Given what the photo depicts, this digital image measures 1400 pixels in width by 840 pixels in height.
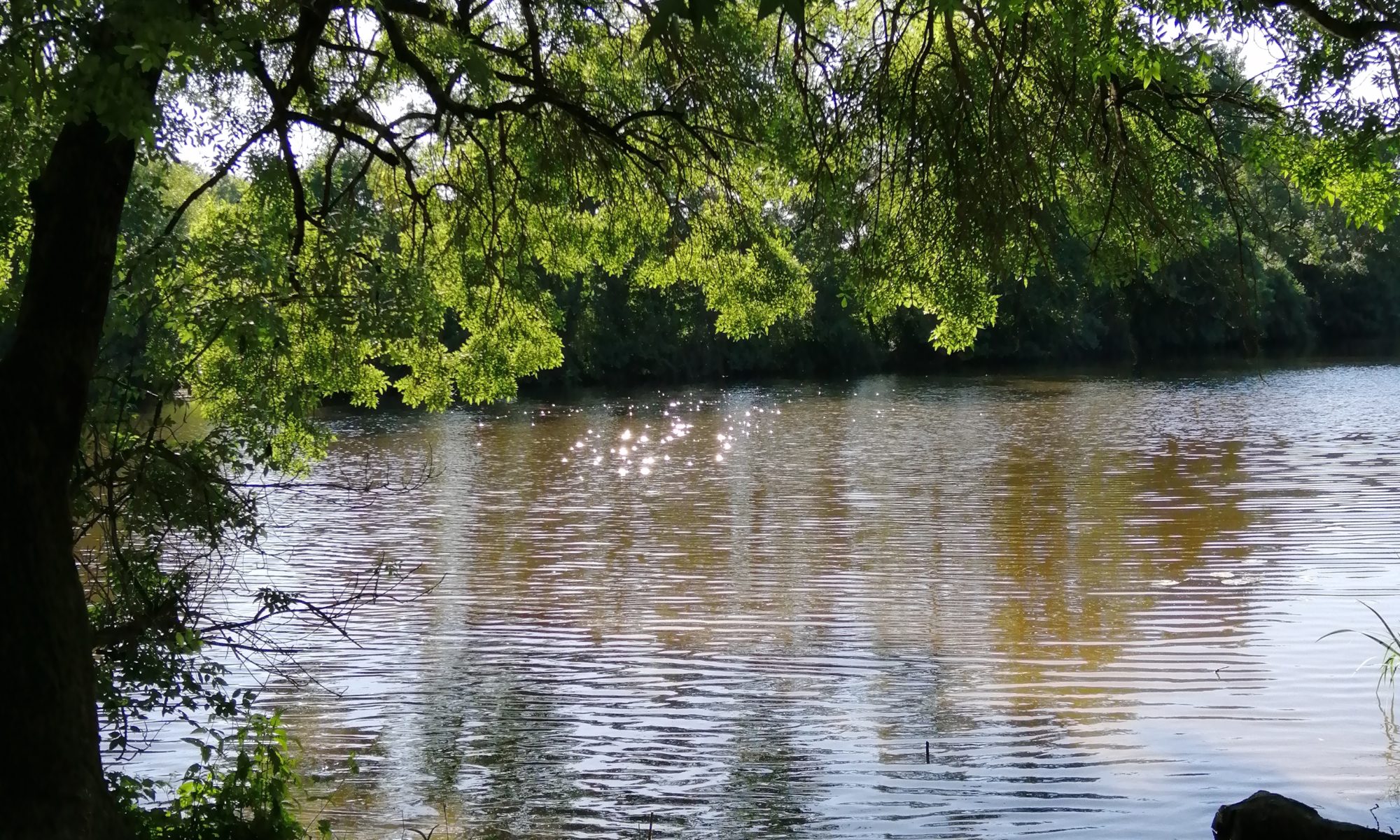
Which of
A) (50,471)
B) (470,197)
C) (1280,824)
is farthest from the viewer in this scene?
(470,197)

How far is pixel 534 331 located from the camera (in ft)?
35.7

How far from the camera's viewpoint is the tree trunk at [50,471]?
15.0 ft

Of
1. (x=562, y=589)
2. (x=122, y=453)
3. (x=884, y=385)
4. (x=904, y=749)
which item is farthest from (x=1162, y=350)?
(x=122, y=453)

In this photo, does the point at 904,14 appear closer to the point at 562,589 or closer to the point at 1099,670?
the point at 1099,670

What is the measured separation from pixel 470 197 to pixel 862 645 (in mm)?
4688

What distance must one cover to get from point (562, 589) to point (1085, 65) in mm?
8765

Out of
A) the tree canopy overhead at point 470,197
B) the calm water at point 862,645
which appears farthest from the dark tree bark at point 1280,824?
the tree canopy overhead at point 470,197

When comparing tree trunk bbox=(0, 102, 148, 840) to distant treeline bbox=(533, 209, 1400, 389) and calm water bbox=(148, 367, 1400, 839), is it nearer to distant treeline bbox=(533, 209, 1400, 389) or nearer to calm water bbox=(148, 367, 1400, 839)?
calm water bbox=(148, 367, 1400, 839)

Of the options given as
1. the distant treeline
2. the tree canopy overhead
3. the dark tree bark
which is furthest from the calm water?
the distant treeline

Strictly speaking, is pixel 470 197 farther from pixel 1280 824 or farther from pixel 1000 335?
pixel 1000 335

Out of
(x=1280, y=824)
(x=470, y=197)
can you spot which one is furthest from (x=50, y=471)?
(x=470, y=197)

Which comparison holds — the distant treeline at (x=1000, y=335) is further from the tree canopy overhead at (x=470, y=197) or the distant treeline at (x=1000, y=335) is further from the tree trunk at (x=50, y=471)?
the tree trunk at (x=50, y=471)

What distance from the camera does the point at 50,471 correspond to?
182 inches

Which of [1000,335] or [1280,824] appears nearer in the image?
[1280,824]
